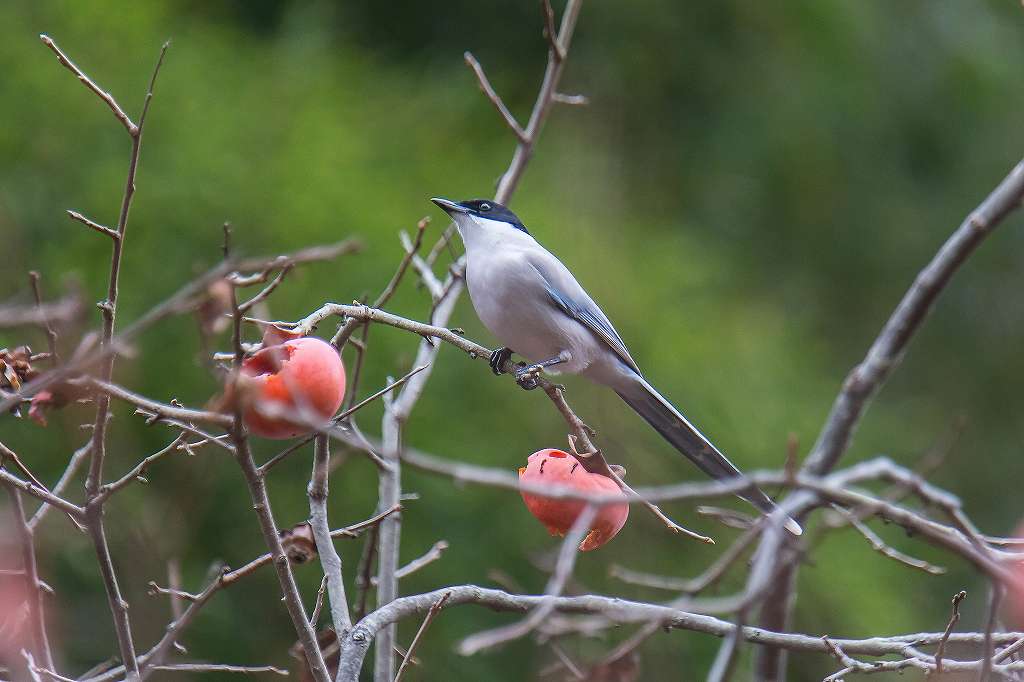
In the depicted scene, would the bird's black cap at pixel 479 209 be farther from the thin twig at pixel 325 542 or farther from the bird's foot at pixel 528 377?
the thin twig at pixel 325 542

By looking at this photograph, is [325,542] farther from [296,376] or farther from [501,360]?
[501,360]

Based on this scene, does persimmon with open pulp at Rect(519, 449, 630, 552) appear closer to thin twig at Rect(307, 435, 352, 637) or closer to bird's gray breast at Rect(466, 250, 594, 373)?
thin twig at Rect(307, 435, 352, 637)

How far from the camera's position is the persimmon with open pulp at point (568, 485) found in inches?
77.6

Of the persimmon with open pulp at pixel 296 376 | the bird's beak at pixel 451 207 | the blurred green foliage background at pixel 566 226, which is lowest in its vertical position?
the blurred green foliage background at pixel 566 226

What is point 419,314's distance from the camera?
4.06 m

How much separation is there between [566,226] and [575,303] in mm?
1542

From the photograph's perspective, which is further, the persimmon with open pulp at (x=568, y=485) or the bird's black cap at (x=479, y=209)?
the bird's black cap at (x=479, y=209)

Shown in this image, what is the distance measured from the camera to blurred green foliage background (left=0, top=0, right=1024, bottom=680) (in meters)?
3.70

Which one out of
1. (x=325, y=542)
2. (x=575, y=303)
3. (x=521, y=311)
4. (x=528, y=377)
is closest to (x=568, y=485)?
(x=325, y=542)

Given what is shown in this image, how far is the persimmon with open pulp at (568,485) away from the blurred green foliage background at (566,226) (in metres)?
0.69

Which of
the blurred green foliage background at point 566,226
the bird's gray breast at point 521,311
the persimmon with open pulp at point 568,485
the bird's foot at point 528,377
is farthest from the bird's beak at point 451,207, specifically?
the persimmon with open pulp at point 568,485

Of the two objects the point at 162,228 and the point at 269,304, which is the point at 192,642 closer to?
the point at 269,304

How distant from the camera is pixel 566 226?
4816 mm

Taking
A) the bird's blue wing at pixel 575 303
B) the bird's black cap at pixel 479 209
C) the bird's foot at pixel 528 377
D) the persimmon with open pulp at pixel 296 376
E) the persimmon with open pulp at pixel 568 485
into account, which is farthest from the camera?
the bird's black cap at pixel 479 209
